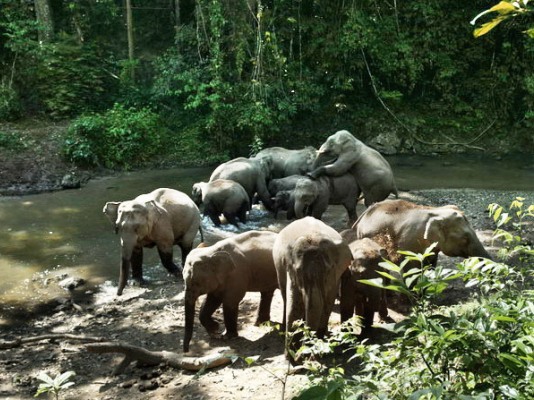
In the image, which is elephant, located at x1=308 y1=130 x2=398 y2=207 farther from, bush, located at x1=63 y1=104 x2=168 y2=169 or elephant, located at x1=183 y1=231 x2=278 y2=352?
bush, located at x1=63 y1=104 x2=168 y2=169

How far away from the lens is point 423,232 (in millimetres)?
7578

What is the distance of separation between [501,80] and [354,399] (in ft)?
69.2

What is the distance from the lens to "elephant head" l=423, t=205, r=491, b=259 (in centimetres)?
753

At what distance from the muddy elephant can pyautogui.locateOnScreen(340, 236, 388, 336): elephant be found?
947mm

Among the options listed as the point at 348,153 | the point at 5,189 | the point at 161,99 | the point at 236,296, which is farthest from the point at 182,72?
the point at 236,296

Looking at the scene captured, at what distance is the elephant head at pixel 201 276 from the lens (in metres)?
6.66

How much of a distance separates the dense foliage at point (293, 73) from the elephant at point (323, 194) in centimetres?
640

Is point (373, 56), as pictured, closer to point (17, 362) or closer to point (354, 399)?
point (17, 362)

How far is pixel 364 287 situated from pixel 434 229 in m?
1.54

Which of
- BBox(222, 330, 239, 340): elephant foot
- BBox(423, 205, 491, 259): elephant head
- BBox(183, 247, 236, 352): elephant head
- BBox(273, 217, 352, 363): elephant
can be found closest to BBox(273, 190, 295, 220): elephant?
BBox(423, 205, 491, 259): elephant head

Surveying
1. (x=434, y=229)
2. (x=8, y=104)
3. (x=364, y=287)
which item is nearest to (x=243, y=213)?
(x=434, y=229)

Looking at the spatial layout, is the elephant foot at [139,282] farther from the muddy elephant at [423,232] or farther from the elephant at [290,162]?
the elephant at [290,162]

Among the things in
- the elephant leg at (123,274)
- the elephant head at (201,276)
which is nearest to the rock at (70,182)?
the elephant leg at (123,274)

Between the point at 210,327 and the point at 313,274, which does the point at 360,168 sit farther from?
the point at 313,274
